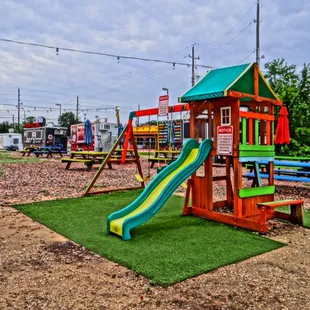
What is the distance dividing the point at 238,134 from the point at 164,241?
72.8 inches

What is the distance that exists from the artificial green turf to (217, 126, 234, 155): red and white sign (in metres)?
1.07

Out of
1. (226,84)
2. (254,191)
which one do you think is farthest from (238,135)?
(254,191)

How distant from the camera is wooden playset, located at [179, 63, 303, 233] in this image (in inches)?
183

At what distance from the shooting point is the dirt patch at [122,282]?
8.11ft

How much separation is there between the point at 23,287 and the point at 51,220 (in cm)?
232

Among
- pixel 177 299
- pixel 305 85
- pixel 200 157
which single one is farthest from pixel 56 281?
pixel 305 85

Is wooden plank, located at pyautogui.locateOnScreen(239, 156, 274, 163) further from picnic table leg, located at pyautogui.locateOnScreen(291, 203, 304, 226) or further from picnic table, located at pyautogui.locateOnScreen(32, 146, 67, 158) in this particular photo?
picnic table, located at pyautogui.locateOnScreen(32, 146, 67, 158)

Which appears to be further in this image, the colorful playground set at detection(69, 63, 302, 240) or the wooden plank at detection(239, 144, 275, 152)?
the wooden plank at detection(239, 144, 275, 152)

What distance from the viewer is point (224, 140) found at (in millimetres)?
4797

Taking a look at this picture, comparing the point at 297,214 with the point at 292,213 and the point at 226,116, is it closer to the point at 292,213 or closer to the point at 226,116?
the point at 292,213

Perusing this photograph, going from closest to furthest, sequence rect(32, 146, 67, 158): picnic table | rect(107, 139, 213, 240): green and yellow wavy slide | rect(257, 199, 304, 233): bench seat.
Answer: rect(107, 139, 213, 240): green and yellow wavy slide
rect(257, 199, 304, 233): bench seat
rect(32, 146, 67, 158): picnic table

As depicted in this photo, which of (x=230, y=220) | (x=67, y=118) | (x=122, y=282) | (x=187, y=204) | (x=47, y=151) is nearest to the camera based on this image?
(x=122, y=282)

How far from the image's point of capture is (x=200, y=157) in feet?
16.1

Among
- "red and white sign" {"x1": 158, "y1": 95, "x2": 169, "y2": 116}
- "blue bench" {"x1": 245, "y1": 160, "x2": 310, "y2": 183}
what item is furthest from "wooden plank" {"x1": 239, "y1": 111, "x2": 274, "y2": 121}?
"red and white sign" {"x1": 158, "y1": 95, "x2": 169, "y2": 116}
